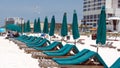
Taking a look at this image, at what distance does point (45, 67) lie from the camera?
9.32m

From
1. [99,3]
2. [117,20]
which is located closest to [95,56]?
[117,20]

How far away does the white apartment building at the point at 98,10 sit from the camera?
85525 mm

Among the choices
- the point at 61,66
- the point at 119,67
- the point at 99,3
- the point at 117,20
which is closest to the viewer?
the point at 119,67

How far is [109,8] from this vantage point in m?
87.9

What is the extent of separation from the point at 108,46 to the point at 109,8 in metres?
68.7

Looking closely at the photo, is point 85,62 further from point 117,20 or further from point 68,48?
point 117,20

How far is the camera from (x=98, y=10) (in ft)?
321

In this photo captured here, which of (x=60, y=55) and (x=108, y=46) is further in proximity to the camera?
(x=108, y=46)

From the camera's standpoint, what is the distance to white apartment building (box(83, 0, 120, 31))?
85.5m

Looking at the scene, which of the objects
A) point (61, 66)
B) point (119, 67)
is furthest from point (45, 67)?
point (119, 67)

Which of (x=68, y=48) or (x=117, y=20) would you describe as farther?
(x=117, y=20)

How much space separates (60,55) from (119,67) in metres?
4.95

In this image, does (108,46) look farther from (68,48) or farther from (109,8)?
(109,8)

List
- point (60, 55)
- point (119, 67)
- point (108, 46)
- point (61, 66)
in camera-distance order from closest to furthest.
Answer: point (119, 67), point (61, 66), point (60, 55), point (108, 46)
